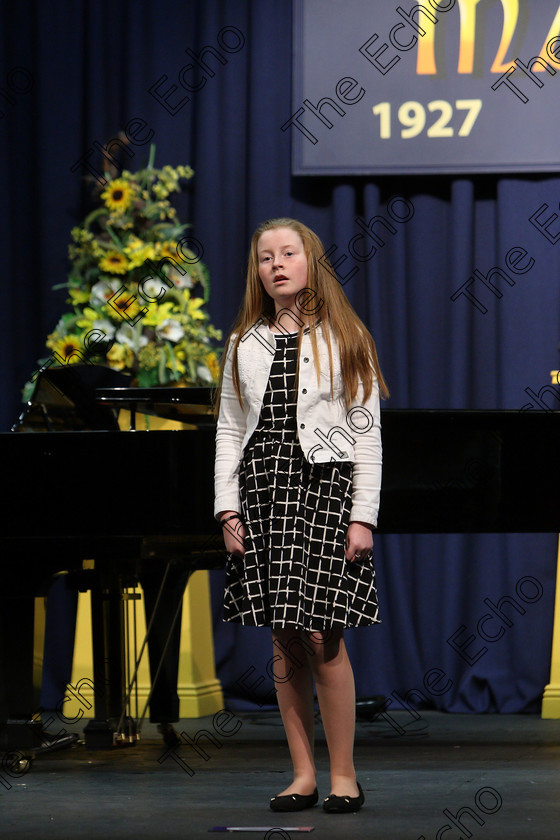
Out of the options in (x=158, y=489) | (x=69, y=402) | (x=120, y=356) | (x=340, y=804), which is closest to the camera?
(x=340, y=804)

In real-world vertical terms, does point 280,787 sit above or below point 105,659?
below

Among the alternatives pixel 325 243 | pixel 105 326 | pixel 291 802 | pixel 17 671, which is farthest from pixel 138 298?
pixel 291 802

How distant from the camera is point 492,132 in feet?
13.9

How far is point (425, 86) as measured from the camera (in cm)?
427

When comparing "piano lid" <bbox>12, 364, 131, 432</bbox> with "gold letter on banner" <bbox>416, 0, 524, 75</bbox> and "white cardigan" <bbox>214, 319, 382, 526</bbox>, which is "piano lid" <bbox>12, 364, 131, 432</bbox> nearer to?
"white cardigan" <bbox>214, 319, 382, 526</bbox>

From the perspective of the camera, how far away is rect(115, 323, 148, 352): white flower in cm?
392

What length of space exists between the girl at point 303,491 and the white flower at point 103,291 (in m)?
1.74

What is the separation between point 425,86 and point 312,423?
2.46 meters

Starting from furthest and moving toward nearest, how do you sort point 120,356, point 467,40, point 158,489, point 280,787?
point 467,40
point 120,356
point 158,489
point 280,787

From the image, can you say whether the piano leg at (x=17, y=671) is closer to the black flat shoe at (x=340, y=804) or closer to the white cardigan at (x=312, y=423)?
the white cardigan at (x=312, y=423)

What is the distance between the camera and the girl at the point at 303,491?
2201 millimetres

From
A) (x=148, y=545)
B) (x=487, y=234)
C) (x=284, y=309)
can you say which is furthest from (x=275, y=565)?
(x=487, y=234)

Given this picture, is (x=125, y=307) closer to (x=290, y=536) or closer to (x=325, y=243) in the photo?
(x=325, y=243)

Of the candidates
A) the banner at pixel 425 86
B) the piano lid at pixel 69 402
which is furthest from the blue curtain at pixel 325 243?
the piano lid at pixel 69 402
